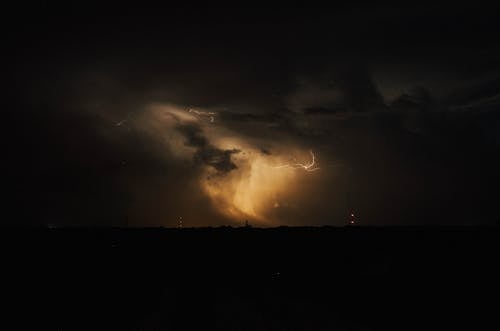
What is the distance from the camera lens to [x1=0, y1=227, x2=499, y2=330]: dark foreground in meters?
17.7

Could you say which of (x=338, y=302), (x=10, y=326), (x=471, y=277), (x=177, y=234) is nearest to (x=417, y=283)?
(x=471, y=277)

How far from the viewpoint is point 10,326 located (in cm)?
1773

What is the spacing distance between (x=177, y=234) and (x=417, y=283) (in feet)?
119

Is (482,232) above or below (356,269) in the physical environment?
above

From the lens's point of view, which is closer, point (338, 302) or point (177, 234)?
point (338, 302)

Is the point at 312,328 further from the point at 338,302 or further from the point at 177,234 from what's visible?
the point at 177,234

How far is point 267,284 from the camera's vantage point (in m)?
26.4

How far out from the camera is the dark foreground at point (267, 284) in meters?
17.7

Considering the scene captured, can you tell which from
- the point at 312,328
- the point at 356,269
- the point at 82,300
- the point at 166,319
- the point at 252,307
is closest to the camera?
the point at 312,328

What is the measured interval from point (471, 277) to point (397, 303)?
443 cm

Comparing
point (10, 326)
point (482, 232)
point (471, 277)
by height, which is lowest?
point (10, 326)

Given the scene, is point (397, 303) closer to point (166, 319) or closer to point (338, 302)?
point (338, 302)

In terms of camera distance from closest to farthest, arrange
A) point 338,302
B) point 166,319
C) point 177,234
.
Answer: point 166,319 → point 338,302 → point 177,234

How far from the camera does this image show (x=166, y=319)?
1739 centimetres
